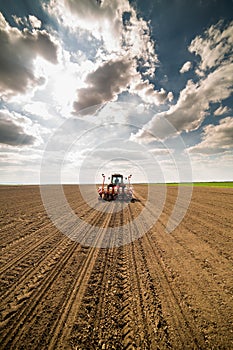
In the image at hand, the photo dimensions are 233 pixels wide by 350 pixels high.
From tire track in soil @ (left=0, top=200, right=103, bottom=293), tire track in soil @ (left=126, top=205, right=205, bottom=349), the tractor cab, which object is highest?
the tractor cab

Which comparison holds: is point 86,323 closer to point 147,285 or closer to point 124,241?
point 147,285

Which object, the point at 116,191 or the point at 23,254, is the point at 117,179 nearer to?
the point at 116,191

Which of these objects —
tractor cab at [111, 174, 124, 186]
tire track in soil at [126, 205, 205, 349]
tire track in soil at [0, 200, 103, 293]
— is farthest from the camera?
tractor cab at [111, 174, 124, 186]

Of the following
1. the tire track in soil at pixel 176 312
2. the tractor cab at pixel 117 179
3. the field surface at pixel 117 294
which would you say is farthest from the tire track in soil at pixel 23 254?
the tractor cab at pixel 117 179

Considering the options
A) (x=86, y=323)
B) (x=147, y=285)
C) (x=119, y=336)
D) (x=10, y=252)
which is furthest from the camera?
(x=10, y=252)

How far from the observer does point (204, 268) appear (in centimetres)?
388

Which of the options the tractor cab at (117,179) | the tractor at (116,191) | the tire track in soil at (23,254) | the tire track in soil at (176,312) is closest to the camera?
the tire track in soil at (176,312)

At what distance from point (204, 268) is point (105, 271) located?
222cm

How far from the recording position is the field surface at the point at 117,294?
221 centimetres

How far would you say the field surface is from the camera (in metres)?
2.21

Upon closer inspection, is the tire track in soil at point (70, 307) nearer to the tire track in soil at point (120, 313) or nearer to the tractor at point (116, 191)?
the tire track in soil at point (120, 313)

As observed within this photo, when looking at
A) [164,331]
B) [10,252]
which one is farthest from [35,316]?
[10,252]

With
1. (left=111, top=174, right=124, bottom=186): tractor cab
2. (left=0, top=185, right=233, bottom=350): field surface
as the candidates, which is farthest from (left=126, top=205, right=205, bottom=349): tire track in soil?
(left=111, top=174, right=124, bottom=186): tractor cab

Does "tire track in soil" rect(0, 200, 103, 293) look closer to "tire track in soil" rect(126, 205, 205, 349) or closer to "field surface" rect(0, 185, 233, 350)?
"field surface" rect(0, 185, 233, 350)
